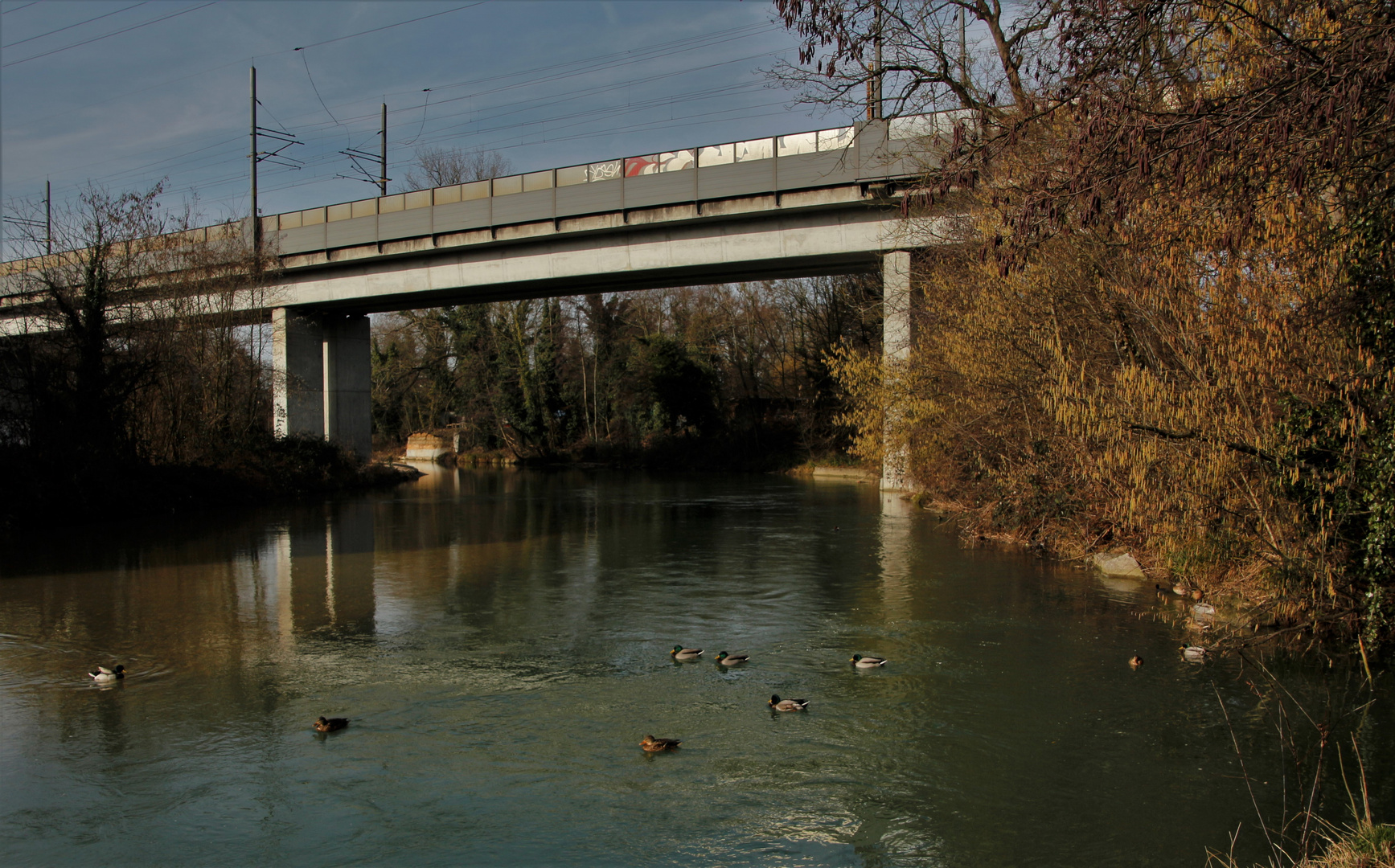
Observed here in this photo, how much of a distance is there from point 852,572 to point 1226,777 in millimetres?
8036

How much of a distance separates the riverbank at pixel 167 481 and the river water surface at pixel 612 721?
686 centimetres

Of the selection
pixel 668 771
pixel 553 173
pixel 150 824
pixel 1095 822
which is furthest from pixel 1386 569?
pixel 553 173

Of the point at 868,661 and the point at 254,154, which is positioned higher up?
the point at 254,154

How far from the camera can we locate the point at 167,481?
24.0m

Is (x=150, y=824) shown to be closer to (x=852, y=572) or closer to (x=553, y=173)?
(x=852, y=572)

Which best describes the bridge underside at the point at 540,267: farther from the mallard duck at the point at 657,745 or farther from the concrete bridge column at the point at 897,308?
the mallard duck at the point at 657,745

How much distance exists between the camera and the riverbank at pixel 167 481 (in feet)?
66.8

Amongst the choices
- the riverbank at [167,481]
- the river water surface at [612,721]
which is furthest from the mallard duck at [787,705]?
the riverbank at [167,481]

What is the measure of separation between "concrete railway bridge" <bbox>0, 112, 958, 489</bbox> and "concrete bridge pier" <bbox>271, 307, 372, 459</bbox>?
0.06 m

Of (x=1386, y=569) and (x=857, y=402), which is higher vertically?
Result: (x=857, y=402)

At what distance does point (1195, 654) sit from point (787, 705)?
4.20 meters

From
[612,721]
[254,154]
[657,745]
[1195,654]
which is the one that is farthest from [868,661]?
[254,154]

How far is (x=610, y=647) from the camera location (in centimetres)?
985

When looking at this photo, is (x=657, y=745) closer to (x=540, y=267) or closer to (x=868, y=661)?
(x=868, y=661)
